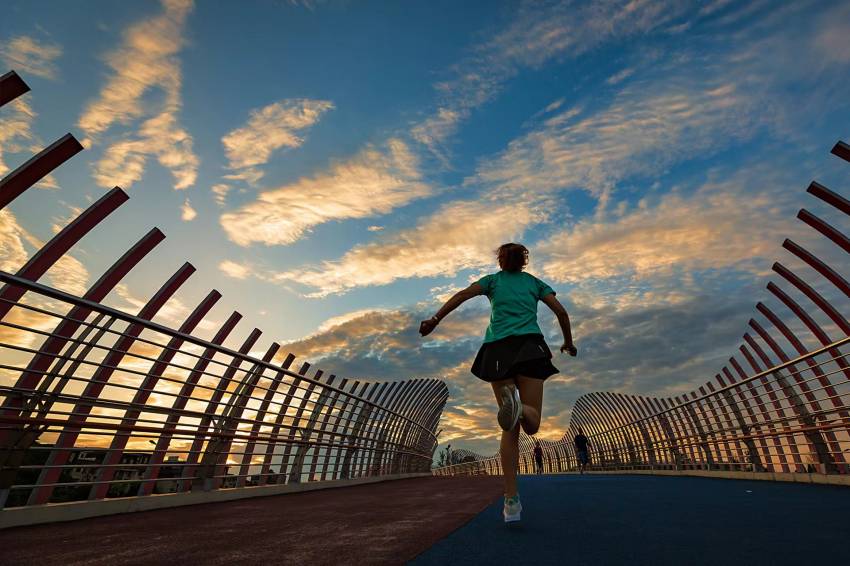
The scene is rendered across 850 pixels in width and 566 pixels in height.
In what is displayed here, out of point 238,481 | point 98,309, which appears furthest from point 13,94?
point 238,481

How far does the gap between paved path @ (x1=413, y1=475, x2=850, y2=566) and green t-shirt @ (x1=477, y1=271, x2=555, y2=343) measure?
115 cm

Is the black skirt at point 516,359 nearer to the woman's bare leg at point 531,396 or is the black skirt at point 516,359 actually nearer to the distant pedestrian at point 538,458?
the woman's bare leg at point 531,396

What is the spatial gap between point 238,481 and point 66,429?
2.69 meters

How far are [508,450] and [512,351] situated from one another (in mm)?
598

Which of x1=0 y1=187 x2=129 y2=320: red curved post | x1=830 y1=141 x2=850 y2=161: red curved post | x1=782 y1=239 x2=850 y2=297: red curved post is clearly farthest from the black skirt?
x1=782 y1=239 x2=850 y2=297: red curved post

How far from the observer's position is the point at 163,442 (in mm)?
5699

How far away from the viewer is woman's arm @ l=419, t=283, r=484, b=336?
3494mm

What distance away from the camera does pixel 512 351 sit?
3262 millimetres

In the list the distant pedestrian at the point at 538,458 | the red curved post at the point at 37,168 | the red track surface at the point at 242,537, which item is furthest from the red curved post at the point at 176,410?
the distant pedestrian at the point at 538,458

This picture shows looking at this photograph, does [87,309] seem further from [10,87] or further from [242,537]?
[242,537]

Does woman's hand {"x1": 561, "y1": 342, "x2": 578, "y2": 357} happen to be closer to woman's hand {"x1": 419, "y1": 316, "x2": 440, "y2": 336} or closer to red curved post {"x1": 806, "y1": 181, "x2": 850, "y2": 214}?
woman's hand {"x1": 419, "y1": 316, "x2": 440, "y2": 336}

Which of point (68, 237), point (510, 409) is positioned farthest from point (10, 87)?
point (510, 409)

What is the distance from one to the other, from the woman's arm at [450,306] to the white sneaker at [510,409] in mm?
664

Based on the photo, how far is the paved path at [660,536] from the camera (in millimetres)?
2162
